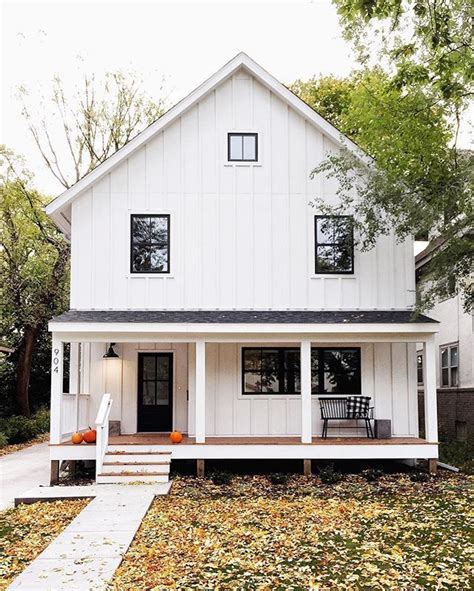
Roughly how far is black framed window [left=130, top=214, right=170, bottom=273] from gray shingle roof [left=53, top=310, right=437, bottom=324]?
0.99m

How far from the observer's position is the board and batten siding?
1465 cm

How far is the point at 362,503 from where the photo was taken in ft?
35.9

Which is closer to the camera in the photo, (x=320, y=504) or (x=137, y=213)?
(x=320, y=504)

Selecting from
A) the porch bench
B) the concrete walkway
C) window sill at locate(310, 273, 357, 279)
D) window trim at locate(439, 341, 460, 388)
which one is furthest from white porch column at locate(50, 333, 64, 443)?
window trim at locate(439, 341, 460, 388)

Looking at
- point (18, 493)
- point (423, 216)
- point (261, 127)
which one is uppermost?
point (261, 127)

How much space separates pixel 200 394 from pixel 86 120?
14.7 metres

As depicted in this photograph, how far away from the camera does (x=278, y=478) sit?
42.8ft

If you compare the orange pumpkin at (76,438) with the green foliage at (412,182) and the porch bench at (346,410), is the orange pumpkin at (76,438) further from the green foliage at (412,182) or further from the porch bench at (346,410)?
the green foliage at (412,182)

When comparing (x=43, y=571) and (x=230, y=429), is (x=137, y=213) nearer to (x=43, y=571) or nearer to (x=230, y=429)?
(x=230, y=429)

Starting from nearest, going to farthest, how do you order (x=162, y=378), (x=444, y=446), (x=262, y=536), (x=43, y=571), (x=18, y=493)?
(x=43, y=571) → (x=262, y=536) → (x=18, y=493) → (x=162, y=378) → (x=444, y=446)

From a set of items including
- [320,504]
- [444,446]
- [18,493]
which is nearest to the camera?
[320,504]

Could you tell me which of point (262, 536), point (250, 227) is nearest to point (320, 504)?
point (262, 536)

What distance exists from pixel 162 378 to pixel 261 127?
19.4 feet

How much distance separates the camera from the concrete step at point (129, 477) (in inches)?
485
